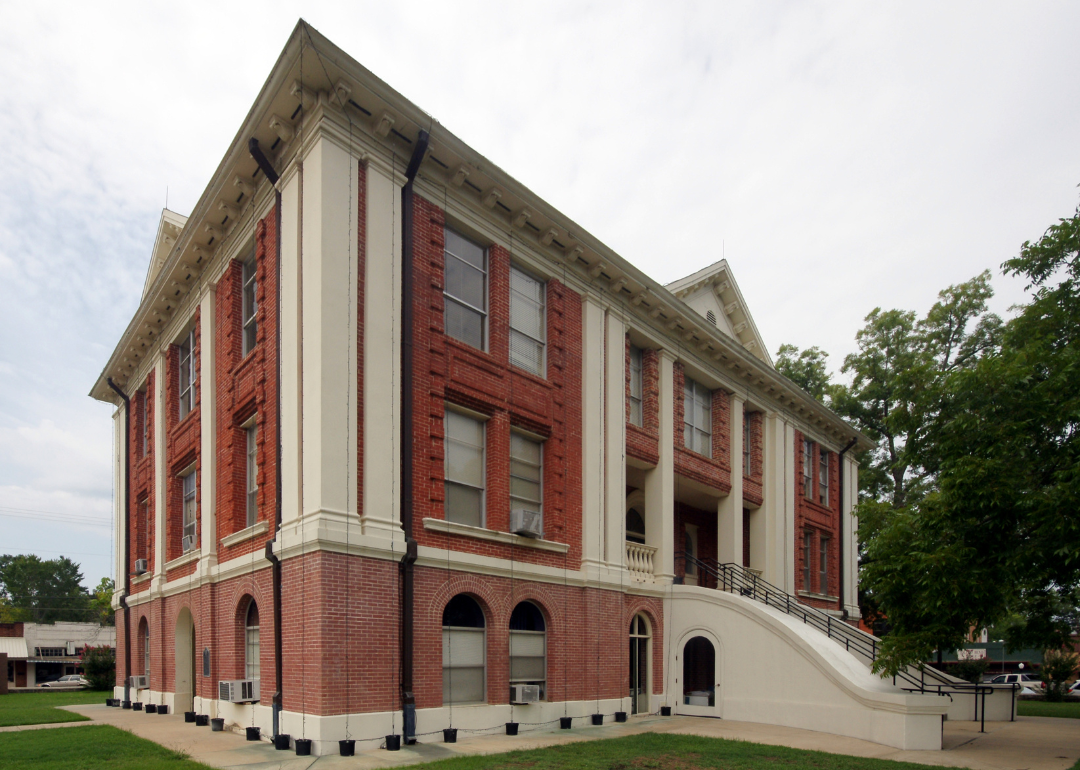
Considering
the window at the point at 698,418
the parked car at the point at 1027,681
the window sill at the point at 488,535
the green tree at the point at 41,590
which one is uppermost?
the window at the point at 698,418

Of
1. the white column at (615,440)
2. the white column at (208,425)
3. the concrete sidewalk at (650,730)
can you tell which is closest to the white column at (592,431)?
the white column at (615,440)

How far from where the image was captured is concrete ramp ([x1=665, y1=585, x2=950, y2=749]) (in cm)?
1502

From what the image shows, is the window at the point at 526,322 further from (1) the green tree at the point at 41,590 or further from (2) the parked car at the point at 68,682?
(1) the green tree at the point at 41,590

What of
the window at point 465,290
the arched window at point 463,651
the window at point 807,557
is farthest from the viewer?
the window at point 807,557

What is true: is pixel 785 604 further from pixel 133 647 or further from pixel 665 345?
pixel 133 647

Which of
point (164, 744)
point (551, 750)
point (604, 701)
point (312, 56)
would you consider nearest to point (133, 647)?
point (164, 744)

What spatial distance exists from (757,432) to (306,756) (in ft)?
59.1


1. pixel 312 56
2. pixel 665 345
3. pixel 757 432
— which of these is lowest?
pixel 757 432

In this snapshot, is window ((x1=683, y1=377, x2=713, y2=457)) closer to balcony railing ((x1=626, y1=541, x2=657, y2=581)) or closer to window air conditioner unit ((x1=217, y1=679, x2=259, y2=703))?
balcony railing ((x1=626, y1=541, x2=657, y2=581))

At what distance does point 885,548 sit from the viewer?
1559 centimetres

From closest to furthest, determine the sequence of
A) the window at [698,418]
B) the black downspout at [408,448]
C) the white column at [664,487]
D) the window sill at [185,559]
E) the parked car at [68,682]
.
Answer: the black downspout at [408,448] < the window sill at [185,559] < the white column at [664,487] < the window at [698,418] < the parked car at [68,682]

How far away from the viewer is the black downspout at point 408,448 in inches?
517

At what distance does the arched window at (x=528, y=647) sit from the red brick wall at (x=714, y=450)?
6954 mm

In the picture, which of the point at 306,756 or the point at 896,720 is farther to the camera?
the point at 896,720
